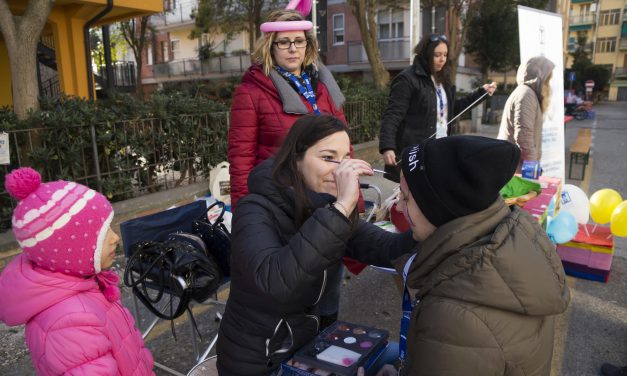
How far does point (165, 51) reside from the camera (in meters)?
35.1

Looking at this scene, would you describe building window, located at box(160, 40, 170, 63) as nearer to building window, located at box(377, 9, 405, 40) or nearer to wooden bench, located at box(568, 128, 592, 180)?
building window, located at box(377, 9, 405, 40)

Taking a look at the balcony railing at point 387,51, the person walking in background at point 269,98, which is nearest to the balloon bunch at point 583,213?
the person walking in background at point 269,98

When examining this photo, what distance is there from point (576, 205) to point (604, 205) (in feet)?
0.83

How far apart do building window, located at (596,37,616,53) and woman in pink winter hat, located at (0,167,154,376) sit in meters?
→ 70.7

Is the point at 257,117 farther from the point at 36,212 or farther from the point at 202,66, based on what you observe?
the point at 202,66

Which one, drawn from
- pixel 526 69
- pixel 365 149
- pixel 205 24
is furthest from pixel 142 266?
pixel 205 24

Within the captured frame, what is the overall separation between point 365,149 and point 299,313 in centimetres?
762

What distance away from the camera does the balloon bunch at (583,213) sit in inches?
141

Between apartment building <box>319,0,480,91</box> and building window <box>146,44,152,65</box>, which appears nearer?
apartment building <box>319,0,480,91</box>

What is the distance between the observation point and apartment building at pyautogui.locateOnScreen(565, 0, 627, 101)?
55750mm

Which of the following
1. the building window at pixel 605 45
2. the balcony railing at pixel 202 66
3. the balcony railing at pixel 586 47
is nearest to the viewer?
the balcony railing at pixel 202 66

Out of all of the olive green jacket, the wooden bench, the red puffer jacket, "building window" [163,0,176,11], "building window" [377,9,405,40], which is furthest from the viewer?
"building window" [163,0,176,11]

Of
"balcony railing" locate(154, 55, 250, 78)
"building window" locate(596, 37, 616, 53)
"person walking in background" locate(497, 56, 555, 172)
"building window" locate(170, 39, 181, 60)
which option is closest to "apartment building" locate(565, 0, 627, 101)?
"building window" locate(596, 37, 616, 53)

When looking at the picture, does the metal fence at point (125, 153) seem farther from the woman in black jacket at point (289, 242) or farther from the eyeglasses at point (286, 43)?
the woman in black jacket at point (289, 242)
